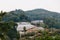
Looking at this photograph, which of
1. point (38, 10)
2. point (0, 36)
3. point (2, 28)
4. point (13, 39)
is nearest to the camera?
point (0, 36)

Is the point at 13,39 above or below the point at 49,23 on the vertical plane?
above

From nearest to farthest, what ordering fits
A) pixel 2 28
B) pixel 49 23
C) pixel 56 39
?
pixel 2 28 → pixel 56 39 → pixel 49 23

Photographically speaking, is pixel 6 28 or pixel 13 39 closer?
pixel 6 28

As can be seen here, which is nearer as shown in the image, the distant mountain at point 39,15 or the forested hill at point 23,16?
the forested hill at point 23,16

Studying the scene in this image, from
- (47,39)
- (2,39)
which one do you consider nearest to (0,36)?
(2,39)

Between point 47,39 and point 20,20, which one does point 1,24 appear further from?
point 20,20

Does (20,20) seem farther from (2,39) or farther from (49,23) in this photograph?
(2,39)

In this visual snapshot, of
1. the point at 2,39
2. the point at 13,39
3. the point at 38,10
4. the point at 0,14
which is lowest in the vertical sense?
the point at 38,10

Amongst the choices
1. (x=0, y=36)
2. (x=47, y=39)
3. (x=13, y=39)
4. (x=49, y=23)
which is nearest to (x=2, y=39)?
(x=0, y=36)

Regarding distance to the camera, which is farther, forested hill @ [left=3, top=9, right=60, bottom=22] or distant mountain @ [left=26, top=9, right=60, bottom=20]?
Result: distant mountain @ [left=26, top=9, right=60, bottom=20]

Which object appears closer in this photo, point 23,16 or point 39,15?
point 23,16
